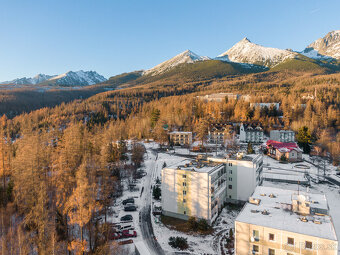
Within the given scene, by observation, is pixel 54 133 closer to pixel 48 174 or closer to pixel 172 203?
pixel 48 174

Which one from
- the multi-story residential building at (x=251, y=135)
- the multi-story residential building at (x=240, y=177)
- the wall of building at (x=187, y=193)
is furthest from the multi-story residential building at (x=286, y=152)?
the wall of building at (x=187, y=193)

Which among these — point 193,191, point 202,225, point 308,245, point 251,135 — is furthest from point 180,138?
point 308,245

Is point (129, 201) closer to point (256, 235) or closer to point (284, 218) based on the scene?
point (256, 235)

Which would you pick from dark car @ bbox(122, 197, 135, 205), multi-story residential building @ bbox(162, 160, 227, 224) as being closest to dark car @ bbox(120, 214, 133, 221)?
dark car @ bbox(122, 197, 135, 205)

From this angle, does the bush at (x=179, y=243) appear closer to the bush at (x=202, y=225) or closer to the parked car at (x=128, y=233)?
the bush at (x=202, y=225)

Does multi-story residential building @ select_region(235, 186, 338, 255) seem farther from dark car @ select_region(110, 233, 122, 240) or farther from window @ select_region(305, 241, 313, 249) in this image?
dark car @ select_region(110, 233, 122, 240)

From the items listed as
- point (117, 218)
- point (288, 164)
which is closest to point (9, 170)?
point (117, 218)

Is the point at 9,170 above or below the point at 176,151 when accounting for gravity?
above
